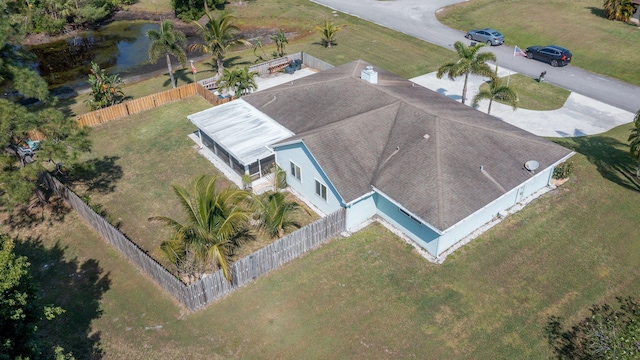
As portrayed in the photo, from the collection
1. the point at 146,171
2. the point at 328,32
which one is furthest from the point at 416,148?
the point at 328,32

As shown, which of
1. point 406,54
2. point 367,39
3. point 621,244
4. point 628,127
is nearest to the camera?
point 621,244

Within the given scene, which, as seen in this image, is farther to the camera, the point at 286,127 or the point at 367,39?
the point at 367,39

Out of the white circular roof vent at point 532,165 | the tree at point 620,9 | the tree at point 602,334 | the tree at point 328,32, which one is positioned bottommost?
the tree at point 602,334

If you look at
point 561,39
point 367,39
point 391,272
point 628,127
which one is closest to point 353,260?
point 391,272

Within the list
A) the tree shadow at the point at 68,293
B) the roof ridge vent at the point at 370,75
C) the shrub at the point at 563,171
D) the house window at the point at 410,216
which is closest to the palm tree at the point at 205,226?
the tree shadow at the point at 68,293

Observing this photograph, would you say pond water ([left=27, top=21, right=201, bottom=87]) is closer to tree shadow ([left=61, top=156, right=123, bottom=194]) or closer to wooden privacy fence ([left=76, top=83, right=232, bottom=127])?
wooden privacy fence ([left=76, top=83, right=232, bottom=127])

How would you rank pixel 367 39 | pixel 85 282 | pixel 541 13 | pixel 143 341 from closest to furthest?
pixel 143 341 → pixel 85 282 → pixel 367 39 → pixel 541 13

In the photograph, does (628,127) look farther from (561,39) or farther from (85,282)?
(85,282)

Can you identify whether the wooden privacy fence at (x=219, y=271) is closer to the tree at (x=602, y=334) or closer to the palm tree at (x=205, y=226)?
the palm tree at (x=205, y=226)
